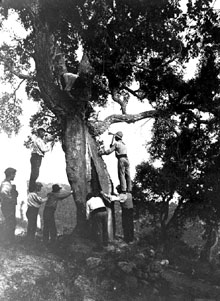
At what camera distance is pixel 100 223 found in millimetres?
9695

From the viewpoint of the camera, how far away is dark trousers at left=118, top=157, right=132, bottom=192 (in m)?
11.5

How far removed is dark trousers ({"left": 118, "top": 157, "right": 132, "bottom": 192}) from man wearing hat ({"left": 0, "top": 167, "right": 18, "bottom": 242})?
3.54m

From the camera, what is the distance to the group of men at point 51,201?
381 inches

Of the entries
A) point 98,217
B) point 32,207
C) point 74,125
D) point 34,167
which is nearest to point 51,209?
point 32,207

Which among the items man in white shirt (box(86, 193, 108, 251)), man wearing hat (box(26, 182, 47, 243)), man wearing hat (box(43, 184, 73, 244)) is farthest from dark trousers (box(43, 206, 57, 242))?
man in white shirt (box(86, 193, 108, 251))

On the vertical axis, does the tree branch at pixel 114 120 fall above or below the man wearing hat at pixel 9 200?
above

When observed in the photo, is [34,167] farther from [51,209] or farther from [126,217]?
[126,217]

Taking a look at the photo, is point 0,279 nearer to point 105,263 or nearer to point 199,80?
point 105,263

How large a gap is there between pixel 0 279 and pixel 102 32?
848 cm

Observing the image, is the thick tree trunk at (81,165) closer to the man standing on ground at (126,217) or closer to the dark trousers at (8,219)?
the man standing on ground at (126,217)

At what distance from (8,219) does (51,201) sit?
1.39m

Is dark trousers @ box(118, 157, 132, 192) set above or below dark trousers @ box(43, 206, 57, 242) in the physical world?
above

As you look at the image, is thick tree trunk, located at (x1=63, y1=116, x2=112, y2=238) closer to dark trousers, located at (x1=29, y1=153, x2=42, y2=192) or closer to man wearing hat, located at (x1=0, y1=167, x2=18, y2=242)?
dark trousers, located at (x1=29, y1=153, x2=42, y2=192)

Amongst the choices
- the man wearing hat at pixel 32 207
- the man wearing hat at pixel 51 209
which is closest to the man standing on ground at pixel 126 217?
the man wearing hat at pixel 51 209
